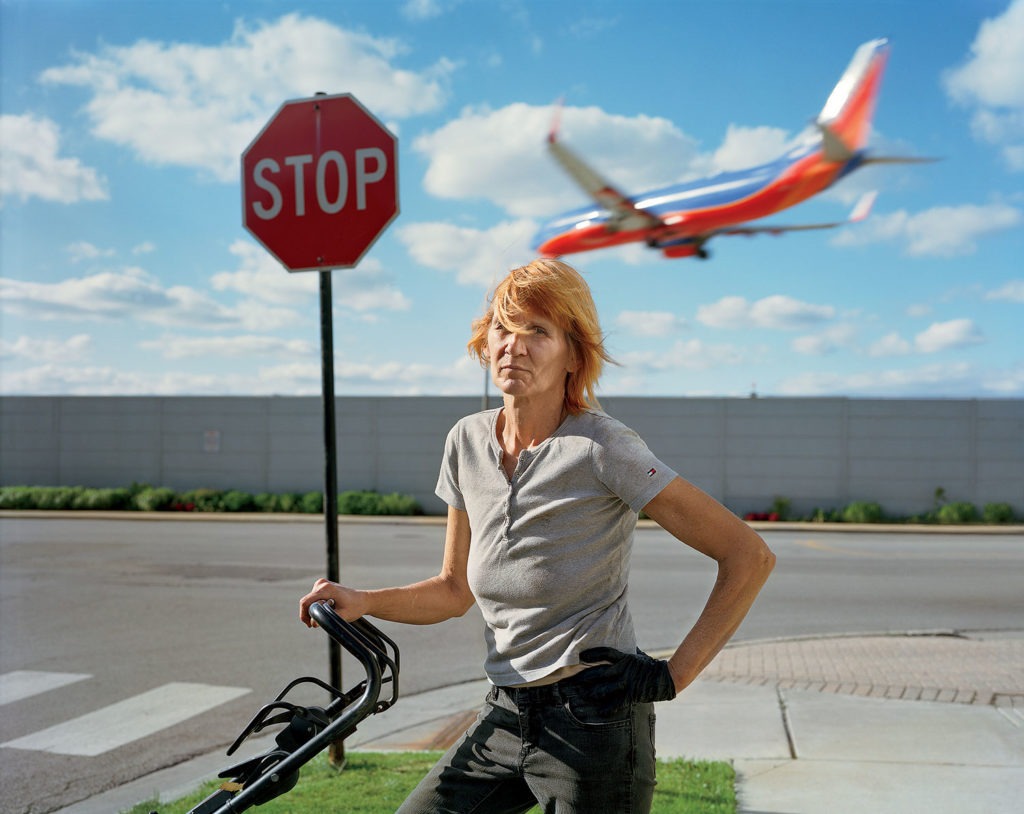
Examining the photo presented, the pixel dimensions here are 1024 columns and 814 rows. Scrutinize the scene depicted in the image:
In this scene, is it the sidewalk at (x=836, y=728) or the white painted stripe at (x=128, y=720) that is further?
the white painted stripe at (x=128, y=720)

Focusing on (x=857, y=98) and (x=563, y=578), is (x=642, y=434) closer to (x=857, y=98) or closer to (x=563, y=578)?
(x=857, y=98)

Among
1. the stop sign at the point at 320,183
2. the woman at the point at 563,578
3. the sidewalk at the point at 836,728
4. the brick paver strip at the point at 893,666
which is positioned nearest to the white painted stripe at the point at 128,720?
the sidewalk at the point at 836,728

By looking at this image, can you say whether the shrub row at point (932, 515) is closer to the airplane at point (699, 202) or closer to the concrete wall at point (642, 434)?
the concrete wall at point (642, 434)

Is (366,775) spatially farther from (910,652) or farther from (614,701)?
(910,652)

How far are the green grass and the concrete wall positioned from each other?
18680 millimetres

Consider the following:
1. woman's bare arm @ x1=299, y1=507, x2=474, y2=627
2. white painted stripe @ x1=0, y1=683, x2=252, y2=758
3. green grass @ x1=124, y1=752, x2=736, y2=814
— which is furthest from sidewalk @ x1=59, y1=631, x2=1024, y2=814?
woman's bare arm @ x1=299, y1=507, x2=474, y2=627

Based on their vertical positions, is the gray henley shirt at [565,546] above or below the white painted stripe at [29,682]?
above

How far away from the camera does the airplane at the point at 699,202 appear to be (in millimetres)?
17438

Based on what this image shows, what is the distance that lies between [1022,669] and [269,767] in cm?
702

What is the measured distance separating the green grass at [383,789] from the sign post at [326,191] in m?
0.18

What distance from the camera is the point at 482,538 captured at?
7.39 feet

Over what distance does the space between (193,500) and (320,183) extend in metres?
22.8

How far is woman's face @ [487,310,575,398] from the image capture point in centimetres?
218

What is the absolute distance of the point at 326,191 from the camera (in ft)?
16.6
